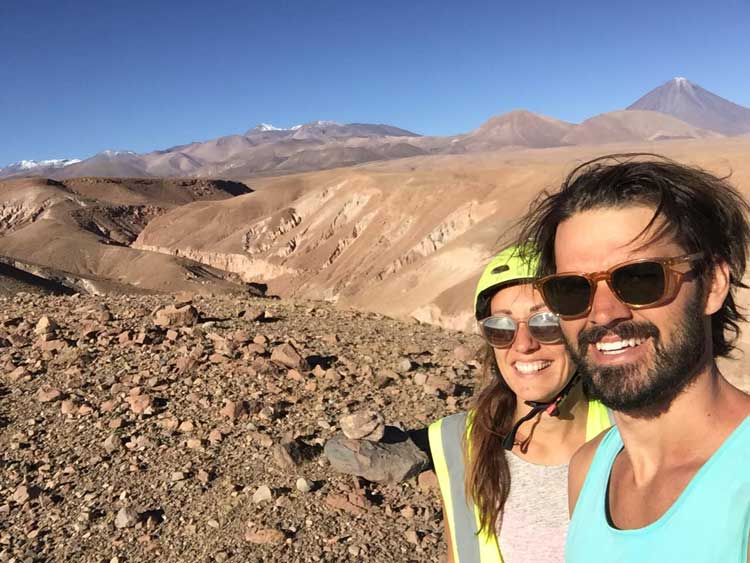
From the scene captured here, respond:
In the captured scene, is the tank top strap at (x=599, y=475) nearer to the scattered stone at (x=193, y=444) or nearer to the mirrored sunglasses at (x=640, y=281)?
the mirrored sunglasses at (x=640, y=281)

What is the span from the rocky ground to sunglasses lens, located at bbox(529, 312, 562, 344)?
8.11 feet

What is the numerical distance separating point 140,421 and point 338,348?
2880 millimetres

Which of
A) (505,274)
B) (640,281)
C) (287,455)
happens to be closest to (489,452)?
(505,274)

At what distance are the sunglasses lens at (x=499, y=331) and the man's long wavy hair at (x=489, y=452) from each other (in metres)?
0.23

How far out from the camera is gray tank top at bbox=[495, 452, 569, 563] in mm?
2078

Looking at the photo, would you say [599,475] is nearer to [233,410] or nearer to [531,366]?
[531,366]

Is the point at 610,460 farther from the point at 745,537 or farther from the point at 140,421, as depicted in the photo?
the point at 140,421

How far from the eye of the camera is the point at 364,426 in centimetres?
Answer: 524

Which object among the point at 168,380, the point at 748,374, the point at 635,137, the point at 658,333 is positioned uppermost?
the point at 635,137

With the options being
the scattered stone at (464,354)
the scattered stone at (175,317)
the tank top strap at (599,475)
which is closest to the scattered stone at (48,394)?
the scattered stone at (175,317)

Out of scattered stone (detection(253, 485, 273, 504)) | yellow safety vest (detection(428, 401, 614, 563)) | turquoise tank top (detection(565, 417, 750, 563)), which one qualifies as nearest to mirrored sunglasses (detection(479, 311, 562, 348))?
yellow safety vest (detection(428, 401, 614, 563))

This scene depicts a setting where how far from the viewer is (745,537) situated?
1.24 meters

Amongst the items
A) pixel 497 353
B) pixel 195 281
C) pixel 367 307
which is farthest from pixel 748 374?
pixel 195 281

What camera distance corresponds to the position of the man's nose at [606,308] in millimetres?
1594
